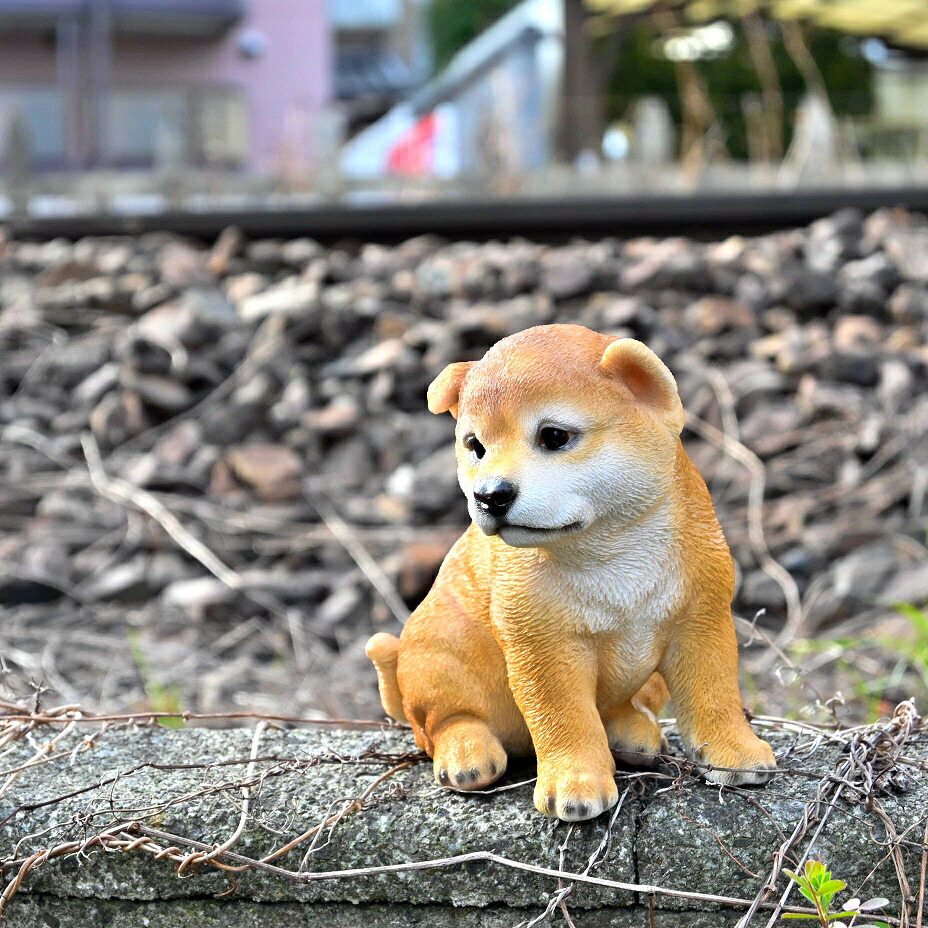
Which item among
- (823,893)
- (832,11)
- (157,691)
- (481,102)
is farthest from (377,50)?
(823,893)

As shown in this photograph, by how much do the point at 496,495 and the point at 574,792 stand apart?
40 cm

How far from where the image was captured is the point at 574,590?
155 centimetres

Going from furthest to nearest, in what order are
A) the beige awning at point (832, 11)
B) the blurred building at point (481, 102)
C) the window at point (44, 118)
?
1. the window at point (44, 118)
2. the beige awning at point (832, 11)
3. the blurred building at point (481, 102)

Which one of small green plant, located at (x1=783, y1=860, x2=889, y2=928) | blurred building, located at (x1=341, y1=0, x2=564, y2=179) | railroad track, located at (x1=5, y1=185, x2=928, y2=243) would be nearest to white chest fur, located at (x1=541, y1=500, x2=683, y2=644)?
small green plant, located at (x1=783, y1=860, x2=889, y2=928)

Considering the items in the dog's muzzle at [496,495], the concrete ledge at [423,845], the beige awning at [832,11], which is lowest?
the concrete ledge at [423,845]

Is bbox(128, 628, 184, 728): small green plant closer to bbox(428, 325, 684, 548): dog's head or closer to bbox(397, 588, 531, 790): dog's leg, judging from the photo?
bbox(397, 588, 531, 790): dog's leg

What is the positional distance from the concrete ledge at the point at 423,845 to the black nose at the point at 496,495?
45 cm

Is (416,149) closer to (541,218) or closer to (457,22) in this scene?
(541,218)

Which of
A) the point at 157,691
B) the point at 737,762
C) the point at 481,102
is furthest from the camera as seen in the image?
the point at 481,102

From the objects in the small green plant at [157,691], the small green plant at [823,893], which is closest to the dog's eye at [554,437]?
the small green plant at [823,893]

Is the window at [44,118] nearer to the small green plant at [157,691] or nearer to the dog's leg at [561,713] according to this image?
the small green plant at [157,691]

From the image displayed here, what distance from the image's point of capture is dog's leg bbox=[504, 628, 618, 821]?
154 cm

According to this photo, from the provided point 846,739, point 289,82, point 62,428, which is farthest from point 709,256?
point 289,82

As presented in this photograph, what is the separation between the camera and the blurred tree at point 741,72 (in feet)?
57.1
